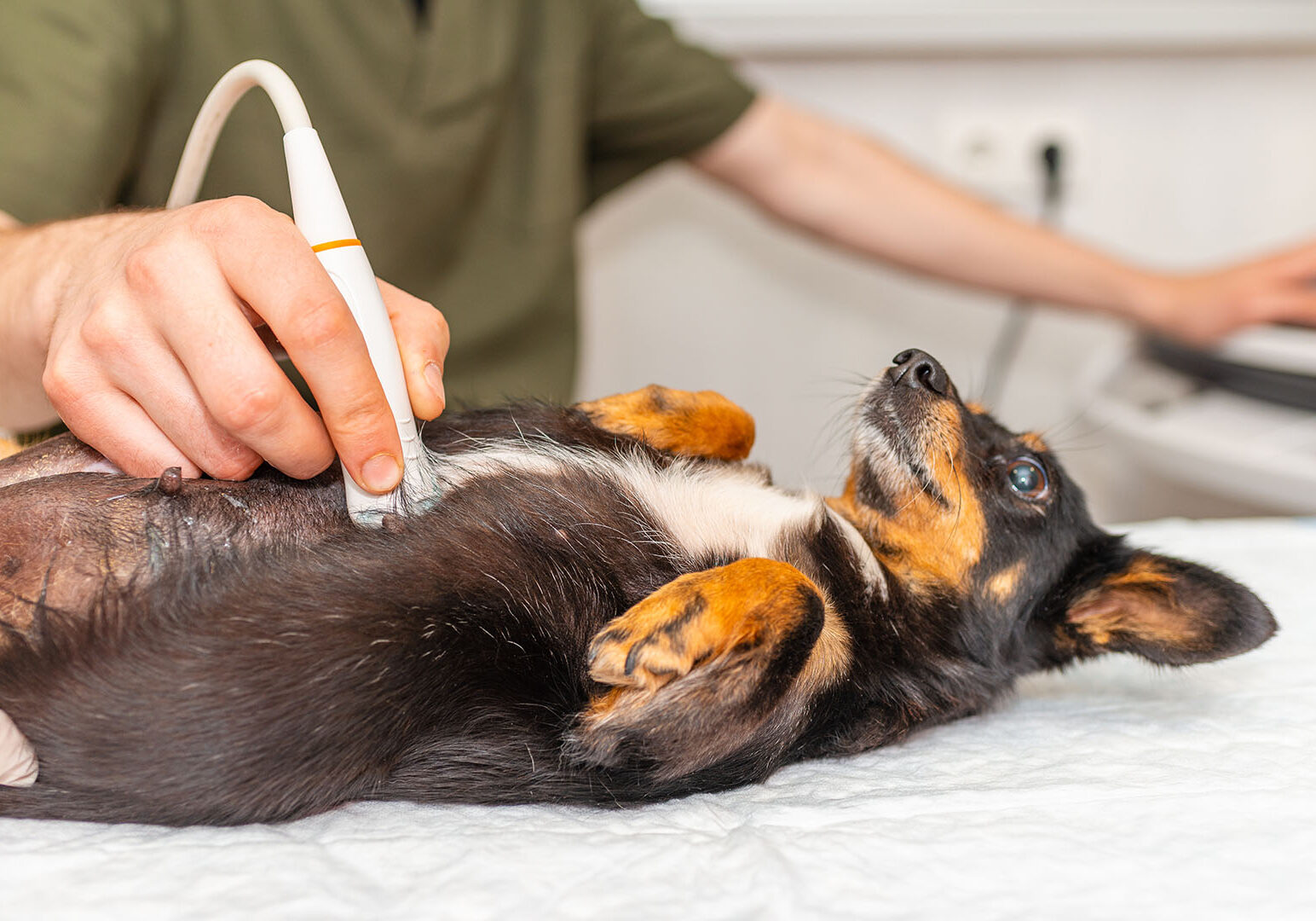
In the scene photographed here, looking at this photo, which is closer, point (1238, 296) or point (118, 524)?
point (118, 524)

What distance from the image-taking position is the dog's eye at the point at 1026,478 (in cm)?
111

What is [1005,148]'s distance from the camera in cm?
241

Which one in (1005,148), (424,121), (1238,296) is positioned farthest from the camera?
(1005,148)

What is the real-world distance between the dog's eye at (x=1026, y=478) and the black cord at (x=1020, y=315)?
1.41 m

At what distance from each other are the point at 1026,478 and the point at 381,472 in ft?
2.41

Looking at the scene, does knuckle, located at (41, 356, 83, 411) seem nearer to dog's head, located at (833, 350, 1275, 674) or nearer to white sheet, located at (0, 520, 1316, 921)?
white sheet, located at (0, 520, 1316, 921)

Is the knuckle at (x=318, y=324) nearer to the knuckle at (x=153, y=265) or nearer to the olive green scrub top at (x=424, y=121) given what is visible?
the knuckle at (x=153, y=265)

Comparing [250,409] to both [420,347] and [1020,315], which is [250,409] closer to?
[420,347]

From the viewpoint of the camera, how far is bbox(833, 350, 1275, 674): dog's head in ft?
3.44

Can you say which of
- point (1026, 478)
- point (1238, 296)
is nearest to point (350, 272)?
point (1026, 478)

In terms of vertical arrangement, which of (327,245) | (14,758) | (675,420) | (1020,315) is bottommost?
(1020,315)

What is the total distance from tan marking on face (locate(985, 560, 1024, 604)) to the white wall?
4.48 ft

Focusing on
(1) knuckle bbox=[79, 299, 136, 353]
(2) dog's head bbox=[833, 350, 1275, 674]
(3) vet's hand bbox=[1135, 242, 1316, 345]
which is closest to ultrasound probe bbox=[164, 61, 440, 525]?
(1) knuckle bbox=[79, 299, 136, 353]

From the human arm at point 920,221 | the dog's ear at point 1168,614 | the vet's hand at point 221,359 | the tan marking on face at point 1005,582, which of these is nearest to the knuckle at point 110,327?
the vet's hand at point 221,359
